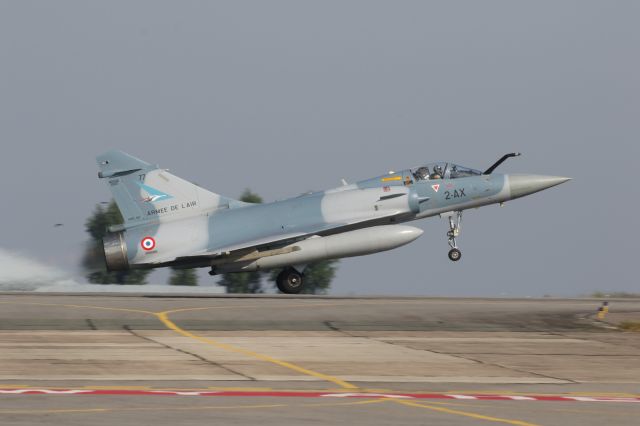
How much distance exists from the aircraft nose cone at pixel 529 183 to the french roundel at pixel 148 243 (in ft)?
40.8

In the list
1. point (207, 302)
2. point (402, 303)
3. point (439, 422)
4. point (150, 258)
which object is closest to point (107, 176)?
point (150, 258)

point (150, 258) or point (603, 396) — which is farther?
point (150, 258)

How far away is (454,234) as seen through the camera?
3447 cm

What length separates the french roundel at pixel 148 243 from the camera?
32.2 metres

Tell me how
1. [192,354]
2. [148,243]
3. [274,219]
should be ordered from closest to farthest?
[192,354]
[148,243]
[274,219]

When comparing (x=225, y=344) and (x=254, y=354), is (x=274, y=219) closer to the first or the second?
(x=225, y=344)

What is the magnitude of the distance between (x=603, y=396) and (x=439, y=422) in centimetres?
364

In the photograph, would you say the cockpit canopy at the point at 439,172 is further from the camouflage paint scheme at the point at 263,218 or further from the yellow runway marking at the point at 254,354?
the yellow runway marking at the point at 254,354

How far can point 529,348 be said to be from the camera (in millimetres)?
19484

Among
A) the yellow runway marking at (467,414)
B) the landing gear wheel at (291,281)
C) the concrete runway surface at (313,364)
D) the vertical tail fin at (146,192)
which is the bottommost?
the yellow runway marking at (467,414)

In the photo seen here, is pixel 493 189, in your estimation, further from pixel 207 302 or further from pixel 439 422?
pixel 439 422

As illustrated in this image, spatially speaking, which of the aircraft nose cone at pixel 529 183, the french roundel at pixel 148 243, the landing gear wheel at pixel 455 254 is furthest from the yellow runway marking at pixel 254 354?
the aircraft nose cone at pixel 529 183

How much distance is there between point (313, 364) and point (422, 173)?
1836 cm

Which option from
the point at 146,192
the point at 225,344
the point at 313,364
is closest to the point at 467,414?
the point at 313,364
